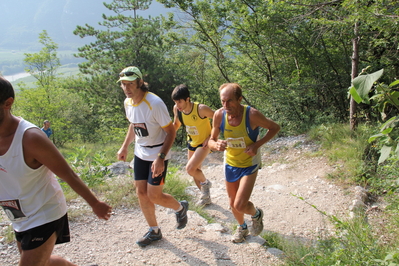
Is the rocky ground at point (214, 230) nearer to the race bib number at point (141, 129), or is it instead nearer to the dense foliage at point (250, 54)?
the race bib number at point (141, 129)

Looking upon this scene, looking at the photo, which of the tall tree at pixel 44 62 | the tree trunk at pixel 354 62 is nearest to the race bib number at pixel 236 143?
the tree trunk at pixel 354 62

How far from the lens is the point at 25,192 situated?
2.06 m

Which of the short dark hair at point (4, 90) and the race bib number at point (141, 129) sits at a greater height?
the short dark hair at point (4, 90)

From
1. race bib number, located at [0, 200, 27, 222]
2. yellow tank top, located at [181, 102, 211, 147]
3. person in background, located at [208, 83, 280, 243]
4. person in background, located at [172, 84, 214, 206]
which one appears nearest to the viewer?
race bib number, located at [0, 200, 27, 222]

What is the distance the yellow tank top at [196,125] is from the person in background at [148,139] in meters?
1.36

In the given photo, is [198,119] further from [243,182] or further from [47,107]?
[47,107]

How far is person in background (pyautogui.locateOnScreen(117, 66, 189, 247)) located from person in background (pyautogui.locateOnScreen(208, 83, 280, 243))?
2.04ft

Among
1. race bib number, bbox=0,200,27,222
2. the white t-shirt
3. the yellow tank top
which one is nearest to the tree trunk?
the yellow tank top

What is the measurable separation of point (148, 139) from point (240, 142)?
1.12 metres

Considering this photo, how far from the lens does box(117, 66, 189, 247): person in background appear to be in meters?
3.55

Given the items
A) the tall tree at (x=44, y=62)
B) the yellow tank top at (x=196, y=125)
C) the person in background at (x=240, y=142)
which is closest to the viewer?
the person in background at (x=240, y=142)

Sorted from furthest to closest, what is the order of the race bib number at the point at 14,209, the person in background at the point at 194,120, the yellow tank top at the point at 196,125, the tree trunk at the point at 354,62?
the tree trunk at the point at 354,62 → the yellow tank top at the point at 196,125 → the person in background at the point at 194,120 → the race bib number at the point at 14,209

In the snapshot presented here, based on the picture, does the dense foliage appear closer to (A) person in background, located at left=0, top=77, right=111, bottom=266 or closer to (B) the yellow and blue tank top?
(B) the yellow and blue tank top

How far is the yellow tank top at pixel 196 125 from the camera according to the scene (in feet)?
16.5
